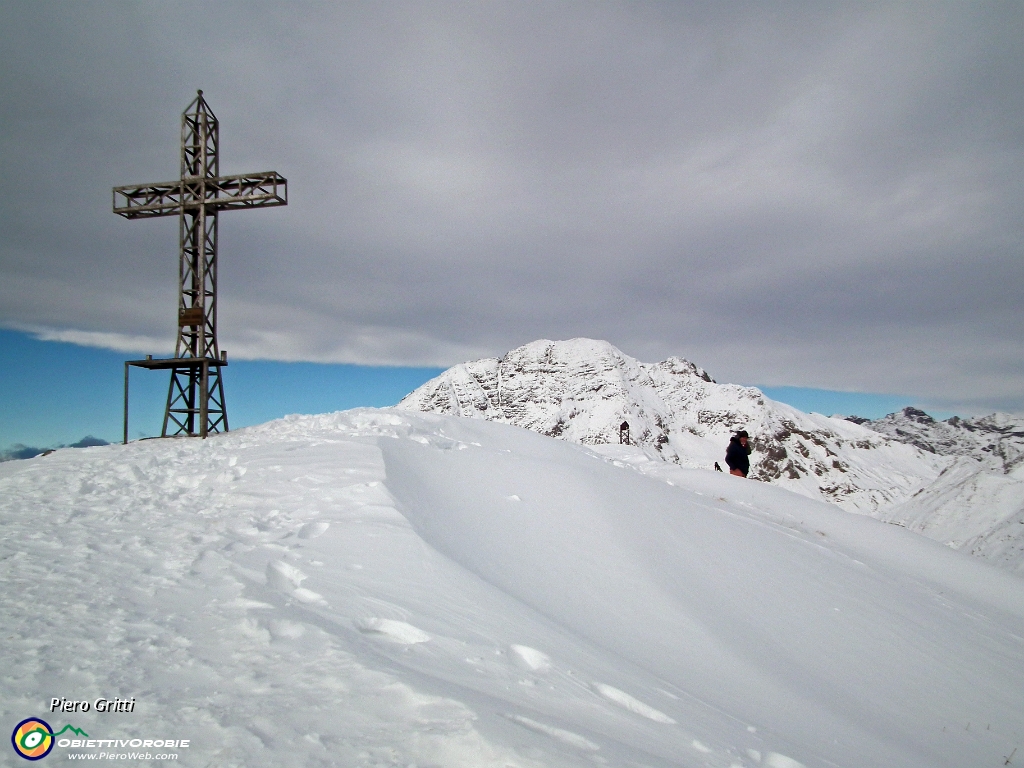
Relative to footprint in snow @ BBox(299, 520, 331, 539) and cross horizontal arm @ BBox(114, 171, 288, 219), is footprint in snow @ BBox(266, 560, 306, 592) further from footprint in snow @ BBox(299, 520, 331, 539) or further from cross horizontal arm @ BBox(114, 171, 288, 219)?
cross horizontal arm @ BBox(114, 171, 288, 219)

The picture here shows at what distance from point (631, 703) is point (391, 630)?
1738 mm

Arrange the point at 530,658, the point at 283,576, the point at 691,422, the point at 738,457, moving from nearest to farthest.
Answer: the point at 530,658 < the point at 283,576 < the point at 738,457 < the point at 691,422

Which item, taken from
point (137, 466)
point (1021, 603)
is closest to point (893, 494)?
point (1021, 603)

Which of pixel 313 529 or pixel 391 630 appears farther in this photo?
pixel 313 529

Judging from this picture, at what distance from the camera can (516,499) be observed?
29.4ft

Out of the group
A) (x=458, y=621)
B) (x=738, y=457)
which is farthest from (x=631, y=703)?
(x=738, y=457)

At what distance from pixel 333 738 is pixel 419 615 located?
1.80 metres

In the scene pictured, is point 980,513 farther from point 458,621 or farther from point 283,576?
point 283,576

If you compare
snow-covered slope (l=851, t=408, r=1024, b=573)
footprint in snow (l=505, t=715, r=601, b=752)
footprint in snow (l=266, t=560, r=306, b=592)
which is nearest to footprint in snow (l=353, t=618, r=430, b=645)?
footprint in snow (l=266, t=560, r=306, b=592)

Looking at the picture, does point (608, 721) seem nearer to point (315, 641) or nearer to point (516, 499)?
point (315, 641)

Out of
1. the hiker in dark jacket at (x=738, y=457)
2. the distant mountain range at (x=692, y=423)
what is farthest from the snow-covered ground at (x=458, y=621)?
the distant mountain range at (x=692, y=423)

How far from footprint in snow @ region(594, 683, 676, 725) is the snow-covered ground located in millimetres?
14

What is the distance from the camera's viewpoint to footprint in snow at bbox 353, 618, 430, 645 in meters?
4.07

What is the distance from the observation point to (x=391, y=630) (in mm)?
4188
